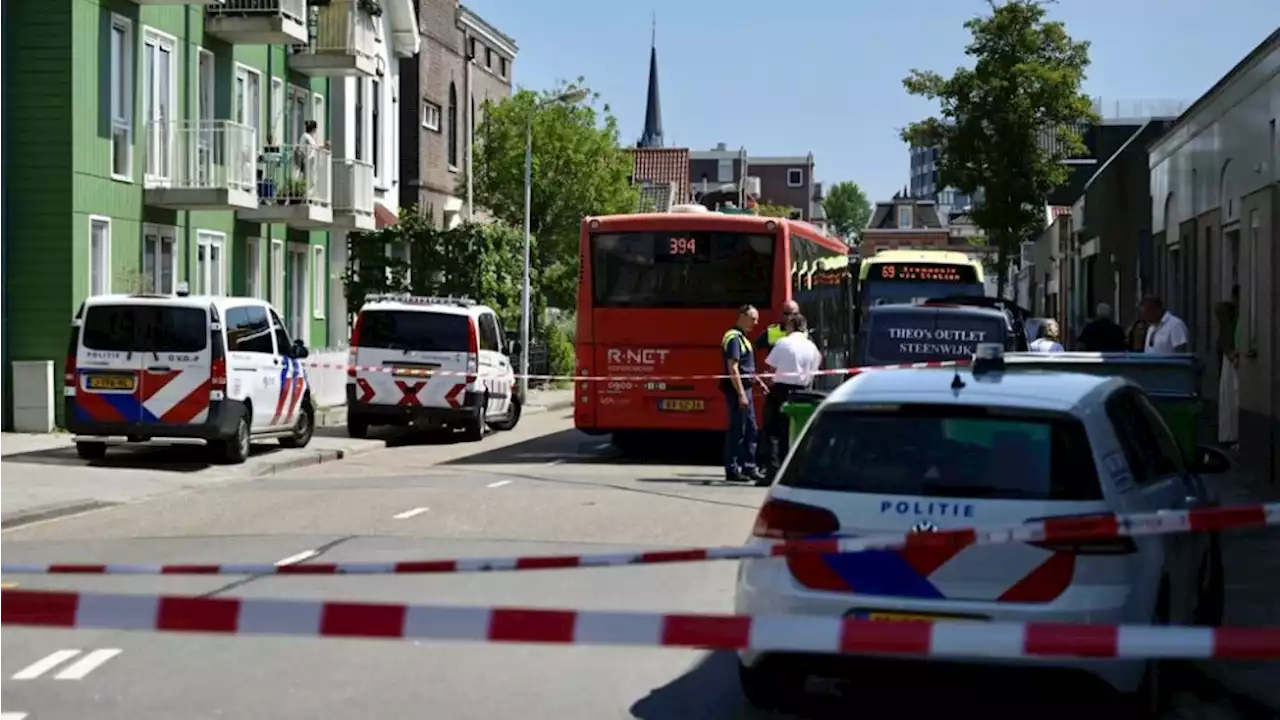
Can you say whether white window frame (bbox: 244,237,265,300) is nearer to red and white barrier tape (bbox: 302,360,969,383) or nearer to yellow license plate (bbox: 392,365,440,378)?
red and white barrier tape (bbox: 302,360,969,383)

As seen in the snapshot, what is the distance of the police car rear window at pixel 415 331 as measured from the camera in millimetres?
26234

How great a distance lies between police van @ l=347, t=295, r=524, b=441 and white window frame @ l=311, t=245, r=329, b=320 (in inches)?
434

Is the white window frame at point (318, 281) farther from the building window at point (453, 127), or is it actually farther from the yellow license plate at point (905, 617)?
the yellow license plate at point (905, 617)

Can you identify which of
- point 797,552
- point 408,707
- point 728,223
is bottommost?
point 408,707

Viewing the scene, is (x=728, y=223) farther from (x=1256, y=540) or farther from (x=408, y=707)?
(x=408, y=707)

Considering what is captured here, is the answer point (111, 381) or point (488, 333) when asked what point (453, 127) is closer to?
point (488, 333)

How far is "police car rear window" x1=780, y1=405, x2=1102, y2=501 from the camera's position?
25.0 ft

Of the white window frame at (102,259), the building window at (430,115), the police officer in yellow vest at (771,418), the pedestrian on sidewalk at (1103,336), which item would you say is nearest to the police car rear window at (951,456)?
the police officer in yellow vest at (771,418)

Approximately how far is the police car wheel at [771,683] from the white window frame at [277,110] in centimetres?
2787

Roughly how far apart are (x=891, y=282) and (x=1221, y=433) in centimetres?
1444

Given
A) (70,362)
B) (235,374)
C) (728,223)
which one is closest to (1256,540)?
(728,223)

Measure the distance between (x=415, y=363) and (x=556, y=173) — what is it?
2618 cm

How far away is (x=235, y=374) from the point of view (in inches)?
834

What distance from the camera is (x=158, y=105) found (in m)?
29.2
